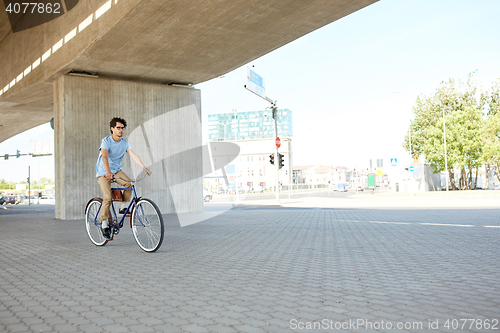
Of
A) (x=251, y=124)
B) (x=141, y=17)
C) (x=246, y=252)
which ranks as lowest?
(x=246, y=252)

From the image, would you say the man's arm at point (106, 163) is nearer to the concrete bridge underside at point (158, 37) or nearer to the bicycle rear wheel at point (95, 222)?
the bicycle rear wheel at point (95, 222)

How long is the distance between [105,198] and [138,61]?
28.4ft

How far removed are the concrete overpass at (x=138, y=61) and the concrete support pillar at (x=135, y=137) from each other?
4 cm

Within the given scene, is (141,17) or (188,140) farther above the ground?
(141,17)

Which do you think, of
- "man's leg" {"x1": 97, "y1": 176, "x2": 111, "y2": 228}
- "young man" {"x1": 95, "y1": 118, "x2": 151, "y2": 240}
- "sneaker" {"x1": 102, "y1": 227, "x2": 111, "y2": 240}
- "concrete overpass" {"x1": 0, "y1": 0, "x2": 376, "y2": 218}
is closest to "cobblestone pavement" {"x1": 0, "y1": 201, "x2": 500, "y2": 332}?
"sneaker" {"x1": 102, "y1": 227, "x2": 111, "y2": 240}

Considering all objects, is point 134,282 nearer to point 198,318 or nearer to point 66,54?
point 198,318

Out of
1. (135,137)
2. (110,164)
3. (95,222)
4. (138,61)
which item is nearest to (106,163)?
(110,164)

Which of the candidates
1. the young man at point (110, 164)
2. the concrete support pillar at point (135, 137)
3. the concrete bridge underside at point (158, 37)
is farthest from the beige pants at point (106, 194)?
the concrete support pillar at point (135, 137)

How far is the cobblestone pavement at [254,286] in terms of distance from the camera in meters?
3.05

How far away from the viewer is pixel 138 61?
14.3m

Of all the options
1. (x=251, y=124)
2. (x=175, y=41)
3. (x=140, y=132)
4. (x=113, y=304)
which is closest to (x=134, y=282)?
(x=113, y=304)

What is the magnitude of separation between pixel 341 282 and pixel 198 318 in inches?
68.2

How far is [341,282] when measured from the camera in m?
4.29

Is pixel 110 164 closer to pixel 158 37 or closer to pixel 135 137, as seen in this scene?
pixel 158 37
